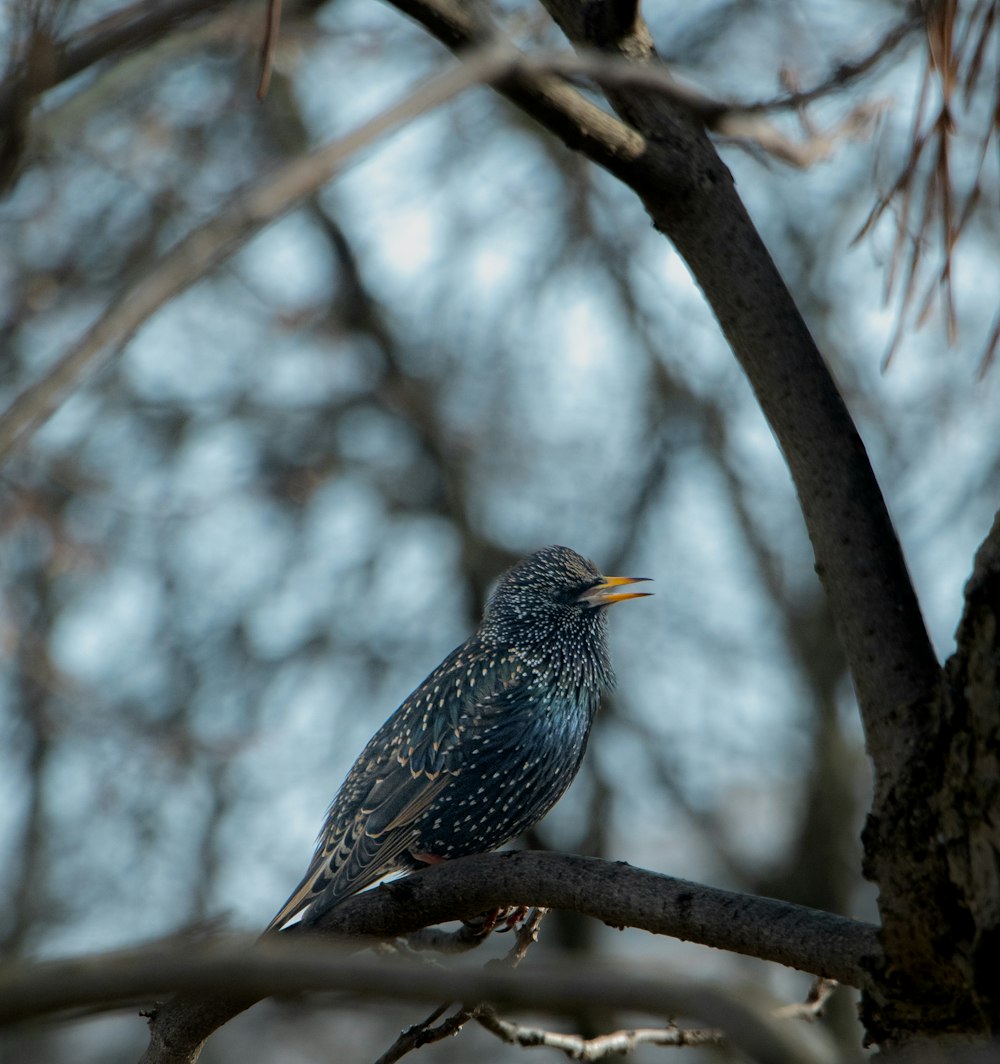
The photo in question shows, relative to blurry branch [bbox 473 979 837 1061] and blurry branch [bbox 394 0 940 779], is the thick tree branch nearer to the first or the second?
blurry branch [bbox 394 0 940 779]

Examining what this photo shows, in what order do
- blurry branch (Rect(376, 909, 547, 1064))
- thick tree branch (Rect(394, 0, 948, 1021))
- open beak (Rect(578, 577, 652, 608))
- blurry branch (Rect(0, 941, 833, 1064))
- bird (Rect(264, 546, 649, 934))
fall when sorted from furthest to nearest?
open beak (Rect(578, 577, 652, 608)), bird (Rect(264, 546, 649, 934)), blurry branch (Rect(376, 909, 547, 1064)), thick tree branch (Rect(394, 0, 948, 1021)), blurry branch (Rect(0, 941, 833, 1064))

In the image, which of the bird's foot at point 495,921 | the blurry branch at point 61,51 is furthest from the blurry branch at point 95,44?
the bird's foot at point 495,921

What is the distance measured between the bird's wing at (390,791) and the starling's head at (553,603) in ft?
1.01

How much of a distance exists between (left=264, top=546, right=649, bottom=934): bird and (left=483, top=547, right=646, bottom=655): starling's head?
0.02 m

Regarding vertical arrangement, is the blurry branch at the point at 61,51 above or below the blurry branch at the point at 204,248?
above

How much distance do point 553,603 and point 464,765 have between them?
1.01 metres

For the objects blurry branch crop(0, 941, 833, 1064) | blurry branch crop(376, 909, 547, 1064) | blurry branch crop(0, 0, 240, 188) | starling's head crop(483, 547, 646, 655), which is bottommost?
blurry branch crop(0, 941, 833, 1064)

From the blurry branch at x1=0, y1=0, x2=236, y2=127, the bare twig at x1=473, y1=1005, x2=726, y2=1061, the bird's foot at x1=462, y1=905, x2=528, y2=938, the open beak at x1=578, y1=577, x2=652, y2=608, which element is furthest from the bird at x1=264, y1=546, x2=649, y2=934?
the blurry branch at x1=0, y1=0, x2=236, y2=127

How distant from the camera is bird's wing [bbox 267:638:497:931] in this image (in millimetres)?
4306

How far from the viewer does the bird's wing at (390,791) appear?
14.1 ft

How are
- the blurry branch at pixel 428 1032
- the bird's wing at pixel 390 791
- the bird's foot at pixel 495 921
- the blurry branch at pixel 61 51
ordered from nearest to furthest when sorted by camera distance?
the blurry branch at pixel 61 51 < the blurry branch at pixel 428 1032 < the bird's foot at pixel 495 921 < the bird's wing at pixel 390 791

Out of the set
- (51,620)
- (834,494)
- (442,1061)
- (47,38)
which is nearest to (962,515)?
(442,1061)

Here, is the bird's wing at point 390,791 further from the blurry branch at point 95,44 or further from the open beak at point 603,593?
the blurry branch at point 95,44

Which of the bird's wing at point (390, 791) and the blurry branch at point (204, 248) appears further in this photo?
the bird's wing at point (390, 791)
